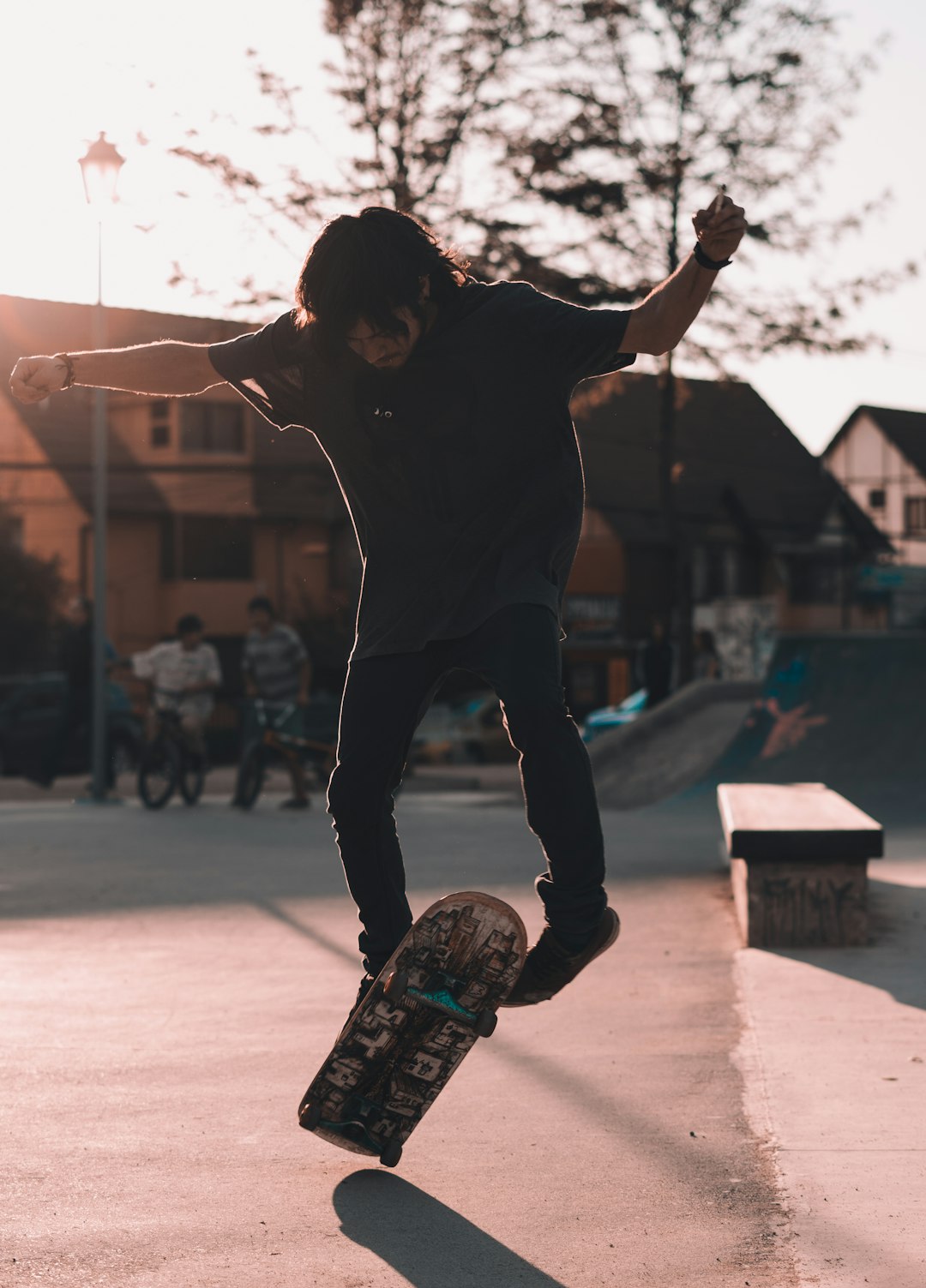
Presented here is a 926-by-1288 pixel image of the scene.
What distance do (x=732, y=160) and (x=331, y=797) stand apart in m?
18.1

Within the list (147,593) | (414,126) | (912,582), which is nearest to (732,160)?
(414,126)

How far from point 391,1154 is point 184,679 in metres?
10.9

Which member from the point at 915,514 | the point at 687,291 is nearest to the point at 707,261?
the point at 687,291

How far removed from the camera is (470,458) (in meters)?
3.22

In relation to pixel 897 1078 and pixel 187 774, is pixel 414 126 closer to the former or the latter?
pixel 187 774

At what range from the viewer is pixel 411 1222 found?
9.46 feet

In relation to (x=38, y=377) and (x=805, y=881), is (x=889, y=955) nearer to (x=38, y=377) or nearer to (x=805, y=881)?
(x=805, y=881)

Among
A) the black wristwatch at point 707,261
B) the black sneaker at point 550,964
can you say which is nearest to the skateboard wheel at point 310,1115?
the black sneaker at point 550,964

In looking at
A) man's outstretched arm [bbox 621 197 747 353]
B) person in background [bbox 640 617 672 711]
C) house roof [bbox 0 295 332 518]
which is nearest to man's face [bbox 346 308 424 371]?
man's outstretched arm [bbox 621 197 747 353]

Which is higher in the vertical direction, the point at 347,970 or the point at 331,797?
the point at 331,797

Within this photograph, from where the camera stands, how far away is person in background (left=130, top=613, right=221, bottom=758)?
13.8 m

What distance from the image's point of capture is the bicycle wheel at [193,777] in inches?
531

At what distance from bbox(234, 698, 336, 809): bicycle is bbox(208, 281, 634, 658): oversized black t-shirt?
9.59 metres

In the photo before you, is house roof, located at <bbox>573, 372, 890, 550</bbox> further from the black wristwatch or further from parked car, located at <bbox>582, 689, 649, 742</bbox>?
the black wristwatch
